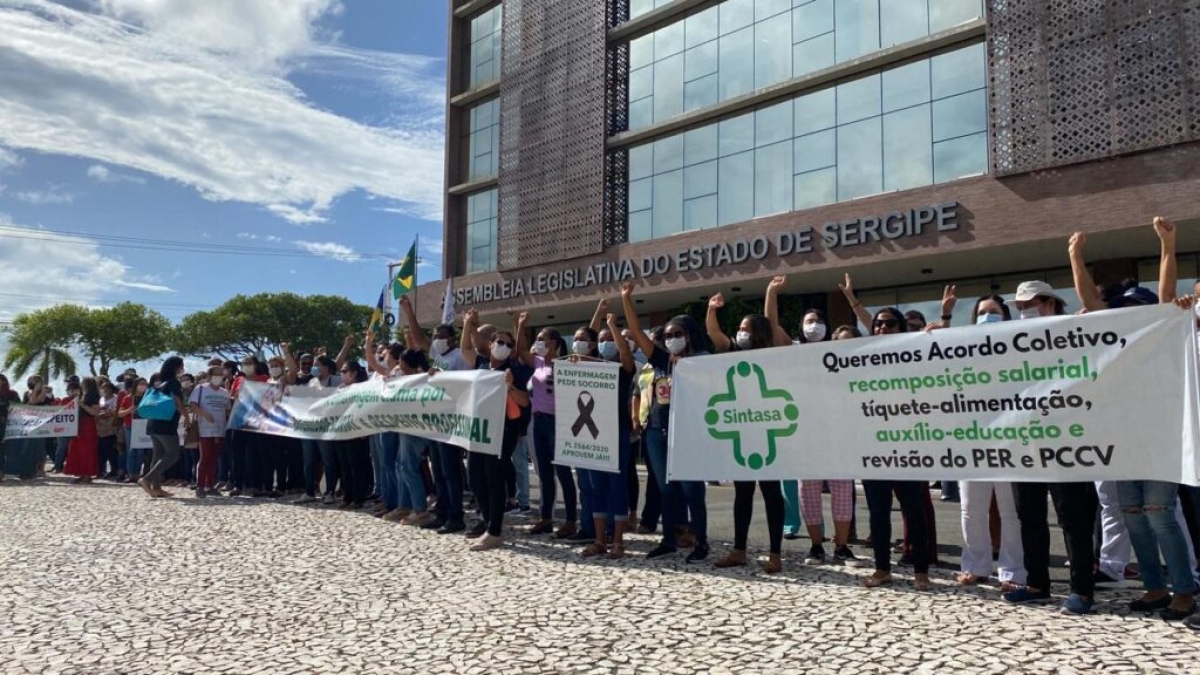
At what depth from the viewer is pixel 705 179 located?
24.5 m

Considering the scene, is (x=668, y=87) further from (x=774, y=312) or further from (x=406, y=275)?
(x=774, y=312)

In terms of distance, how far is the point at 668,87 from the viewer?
85.0 ft

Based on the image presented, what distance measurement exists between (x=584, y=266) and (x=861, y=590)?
858 inches

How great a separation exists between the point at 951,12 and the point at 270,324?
62.8 m

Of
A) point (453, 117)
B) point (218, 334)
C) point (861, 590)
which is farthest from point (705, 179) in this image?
point (218, 334)

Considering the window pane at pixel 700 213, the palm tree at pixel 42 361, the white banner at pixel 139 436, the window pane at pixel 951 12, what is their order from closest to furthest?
the white banner at pixel 139 436 < the window pane at pixel 951 12 < the window pane at pixel 700 213 < the palm tree at pixel 42 361

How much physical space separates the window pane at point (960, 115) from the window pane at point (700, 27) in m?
7.65

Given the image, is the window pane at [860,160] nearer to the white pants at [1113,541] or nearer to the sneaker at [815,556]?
the sneaker at [815,556]

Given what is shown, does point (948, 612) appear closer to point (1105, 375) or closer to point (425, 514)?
point (1105, 375)

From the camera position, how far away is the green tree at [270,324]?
6712 centimetres

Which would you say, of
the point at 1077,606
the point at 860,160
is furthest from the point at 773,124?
the point at 1077,606

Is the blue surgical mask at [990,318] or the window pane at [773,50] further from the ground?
the window pane at [773,50]

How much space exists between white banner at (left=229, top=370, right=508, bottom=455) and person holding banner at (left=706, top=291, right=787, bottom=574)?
2.07 metres

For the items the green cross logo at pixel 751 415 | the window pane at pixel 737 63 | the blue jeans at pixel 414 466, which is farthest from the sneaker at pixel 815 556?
the window pane at pixel 737 63
